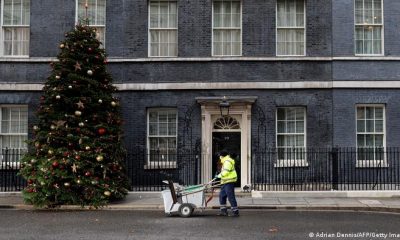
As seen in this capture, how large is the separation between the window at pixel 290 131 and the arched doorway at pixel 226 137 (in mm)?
1532

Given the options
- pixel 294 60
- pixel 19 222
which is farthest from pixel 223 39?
pixel 19 222

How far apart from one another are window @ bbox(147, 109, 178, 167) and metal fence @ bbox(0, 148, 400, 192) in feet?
0.20

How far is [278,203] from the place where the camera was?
51.7 ft

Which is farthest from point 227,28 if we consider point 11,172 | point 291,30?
point 11,172

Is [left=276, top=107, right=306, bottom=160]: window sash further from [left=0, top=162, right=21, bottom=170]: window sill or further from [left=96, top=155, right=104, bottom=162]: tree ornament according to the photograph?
[left=0, top=162, right=21, bottom=170]: window sill

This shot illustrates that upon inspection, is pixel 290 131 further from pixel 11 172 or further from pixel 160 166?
pixel 11 172

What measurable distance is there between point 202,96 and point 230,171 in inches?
240

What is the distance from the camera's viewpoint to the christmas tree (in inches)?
604

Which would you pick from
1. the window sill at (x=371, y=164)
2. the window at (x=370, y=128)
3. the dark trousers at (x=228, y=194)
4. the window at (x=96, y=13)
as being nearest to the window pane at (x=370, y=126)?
the window at (x=370, y=128)

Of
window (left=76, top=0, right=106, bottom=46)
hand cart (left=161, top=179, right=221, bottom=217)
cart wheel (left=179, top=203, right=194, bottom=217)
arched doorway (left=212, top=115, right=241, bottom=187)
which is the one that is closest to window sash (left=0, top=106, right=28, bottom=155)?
window (left=76, top=0, right=106, bottom=46)

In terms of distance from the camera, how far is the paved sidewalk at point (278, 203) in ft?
49.7

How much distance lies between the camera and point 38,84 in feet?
64.0

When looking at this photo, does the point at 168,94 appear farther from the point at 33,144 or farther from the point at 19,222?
the point at 19,222

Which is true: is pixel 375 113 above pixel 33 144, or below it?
above
